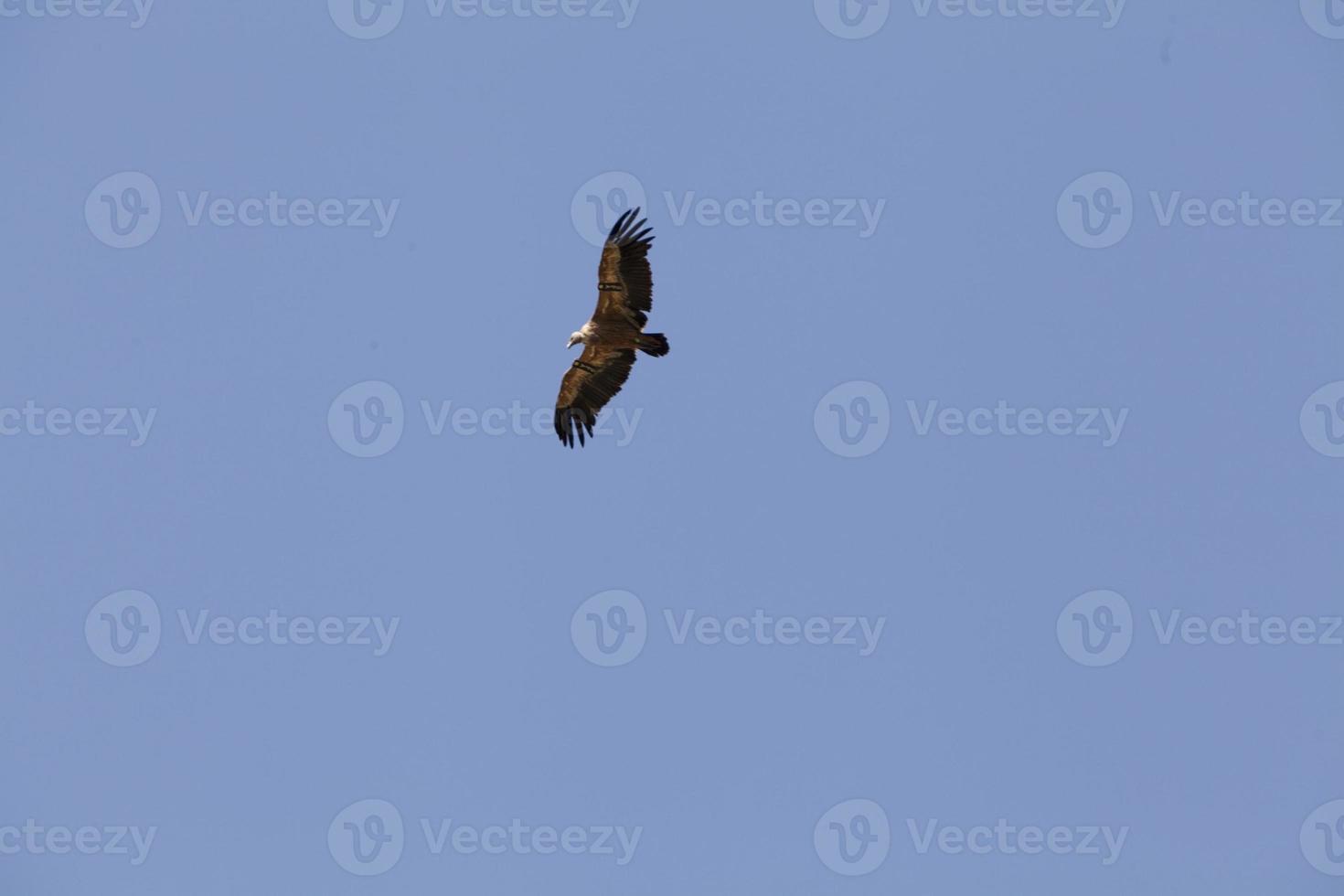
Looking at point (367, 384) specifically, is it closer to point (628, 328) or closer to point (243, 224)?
point (243, 224)

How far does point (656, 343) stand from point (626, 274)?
1361 millimetres

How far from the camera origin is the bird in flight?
31.9 m

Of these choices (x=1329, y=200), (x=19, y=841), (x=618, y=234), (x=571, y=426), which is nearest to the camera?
(x=618, y=234)

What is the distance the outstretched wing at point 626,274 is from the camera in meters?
31.9

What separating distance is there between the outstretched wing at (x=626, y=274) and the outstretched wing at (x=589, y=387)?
1.16 meters

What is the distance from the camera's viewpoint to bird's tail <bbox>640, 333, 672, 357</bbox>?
32.7m

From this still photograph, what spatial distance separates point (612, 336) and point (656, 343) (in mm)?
788

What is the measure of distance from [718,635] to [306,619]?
325 inches

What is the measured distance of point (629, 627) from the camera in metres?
38.6

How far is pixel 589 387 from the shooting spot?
3422cm

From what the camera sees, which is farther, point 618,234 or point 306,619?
point 306,619

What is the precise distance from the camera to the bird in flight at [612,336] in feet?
105

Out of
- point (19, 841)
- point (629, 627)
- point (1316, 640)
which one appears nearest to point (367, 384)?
point (629, 627)

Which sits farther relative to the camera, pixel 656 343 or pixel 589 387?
pixel 589 387
